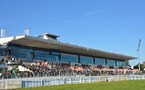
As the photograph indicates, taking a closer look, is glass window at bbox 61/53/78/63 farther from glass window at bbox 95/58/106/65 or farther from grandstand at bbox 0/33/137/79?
glass window at bbox 95/58/106/65

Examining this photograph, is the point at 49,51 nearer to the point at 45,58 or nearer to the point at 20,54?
the point at 45,58

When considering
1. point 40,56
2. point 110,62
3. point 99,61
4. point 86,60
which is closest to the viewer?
point 40,56

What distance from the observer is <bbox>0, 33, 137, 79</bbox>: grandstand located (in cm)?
4362

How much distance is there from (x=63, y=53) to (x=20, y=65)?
77.4ft

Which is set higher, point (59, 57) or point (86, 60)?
point (59, 57)

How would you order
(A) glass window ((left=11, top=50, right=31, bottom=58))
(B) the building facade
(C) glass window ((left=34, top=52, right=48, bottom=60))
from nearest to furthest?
(B) the building facade
(A) glass window ((left=11, top=50, right=31, bottom=58))
(C) glass window ((left=34, top=52, right=48, bottom=60))

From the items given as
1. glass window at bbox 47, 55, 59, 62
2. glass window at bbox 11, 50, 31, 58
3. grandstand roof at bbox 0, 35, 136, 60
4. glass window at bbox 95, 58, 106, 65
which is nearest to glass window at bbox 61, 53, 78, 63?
grandstand roof at bbox 0, 35, 136, 60

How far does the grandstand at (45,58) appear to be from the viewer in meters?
43.6

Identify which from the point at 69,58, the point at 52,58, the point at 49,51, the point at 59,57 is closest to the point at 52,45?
the point at 49,51

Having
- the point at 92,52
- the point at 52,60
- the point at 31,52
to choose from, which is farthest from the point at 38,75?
the point at 92,52

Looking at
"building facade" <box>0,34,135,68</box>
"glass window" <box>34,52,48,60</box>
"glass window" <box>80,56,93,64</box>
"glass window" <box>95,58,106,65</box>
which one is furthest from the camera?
"glass window" <box>95,58,106,65</box>

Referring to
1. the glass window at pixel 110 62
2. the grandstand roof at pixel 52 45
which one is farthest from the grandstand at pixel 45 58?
the glass window at pixel 110 62

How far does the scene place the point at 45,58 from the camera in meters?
61.6

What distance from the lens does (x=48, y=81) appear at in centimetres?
3212
